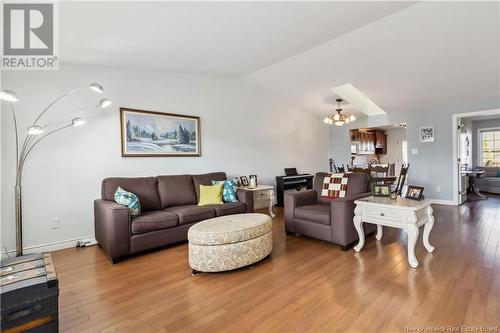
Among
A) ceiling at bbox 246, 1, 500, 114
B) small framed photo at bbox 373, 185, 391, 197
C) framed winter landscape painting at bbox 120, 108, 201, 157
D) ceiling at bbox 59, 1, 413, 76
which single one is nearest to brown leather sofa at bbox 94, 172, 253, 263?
framed winter landscape painting at bbox 120, 108, 201, 157

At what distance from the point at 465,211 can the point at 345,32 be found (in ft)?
13.5

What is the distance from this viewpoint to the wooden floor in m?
1.67

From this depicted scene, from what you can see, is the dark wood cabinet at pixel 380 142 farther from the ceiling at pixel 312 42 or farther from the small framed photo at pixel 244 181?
the small framed photo at pixel 244 181

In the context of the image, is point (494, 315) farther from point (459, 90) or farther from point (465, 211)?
point (459, 90)

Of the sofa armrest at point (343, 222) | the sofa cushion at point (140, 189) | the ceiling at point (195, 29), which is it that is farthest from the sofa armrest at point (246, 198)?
the ceiling at point (195, 29)

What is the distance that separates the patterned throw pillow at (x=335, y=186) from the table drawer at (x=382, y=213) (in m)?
0.70

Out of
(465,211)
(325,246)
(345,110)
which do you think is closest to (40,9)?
(325,246)

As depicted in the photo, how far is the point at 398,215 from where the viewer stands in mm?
2553

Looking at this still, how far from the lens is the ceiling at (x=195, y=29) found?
2.37 meters

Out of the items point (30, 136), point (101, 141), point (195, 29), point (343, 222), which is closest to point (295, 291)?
point (343, 222)

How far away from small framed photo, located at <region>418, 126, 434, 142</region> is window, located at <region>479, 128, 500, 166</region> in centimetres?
356

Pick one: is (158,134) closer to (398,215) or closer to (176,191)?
(176,191)

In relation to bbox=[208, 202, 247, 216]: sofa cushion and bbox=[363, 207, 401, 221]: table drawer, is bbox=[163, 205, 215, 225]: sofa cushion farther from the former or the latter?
bbox=[363, 207, 401, 221]: table drawer

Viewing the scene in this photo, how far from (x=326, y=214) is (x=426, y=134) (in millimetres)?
4219
